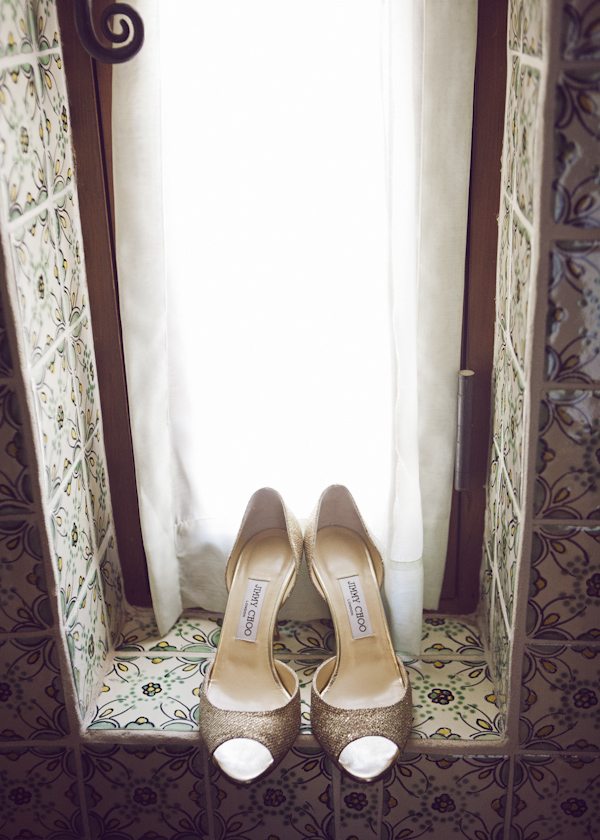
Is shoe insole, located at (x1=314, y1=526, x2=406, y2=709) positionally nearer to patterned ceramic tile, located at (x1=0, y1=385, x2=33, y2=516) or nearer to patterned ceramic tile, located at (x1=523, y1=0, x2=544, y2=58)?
patterned ceramic tile, located at (x1=0, y1=385, x2=33, y2=516)

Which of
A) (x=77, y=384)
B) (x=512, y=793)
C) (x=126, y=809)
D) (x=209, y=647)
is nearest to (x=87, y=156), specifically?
(x=77, y=384)

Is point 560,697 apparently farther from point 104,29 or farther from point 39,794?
point 104,29

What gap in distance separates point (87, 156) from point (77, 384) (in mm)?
357

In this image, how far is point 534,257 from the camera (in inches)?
36.7

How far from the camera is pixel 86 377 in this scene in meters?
1.24

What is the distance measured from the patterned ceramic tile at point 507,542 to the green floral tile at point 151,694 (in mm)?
533

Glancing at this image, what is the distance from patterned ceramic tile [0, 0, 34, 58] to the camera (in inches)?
36.7

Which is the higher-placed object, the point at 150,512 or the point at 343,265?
the point at 343,265

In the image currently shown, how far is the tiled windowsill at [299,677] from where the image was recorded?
1.20 meters

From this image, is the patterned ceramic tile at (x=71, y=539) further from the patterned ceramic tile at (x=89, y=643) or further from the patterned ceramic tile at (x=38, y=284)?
the patterned ceramic tile at (x=38, y=284)

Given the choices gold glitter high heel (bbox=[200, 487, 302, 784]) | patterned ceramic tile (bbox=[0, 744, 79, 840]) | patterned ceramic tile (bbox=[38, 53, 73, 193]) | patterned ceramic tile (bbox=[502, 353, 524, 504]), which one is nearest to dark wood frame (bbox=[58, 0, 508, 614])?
patterned ceramic tile (bbox=[38, 53, 73, 193])

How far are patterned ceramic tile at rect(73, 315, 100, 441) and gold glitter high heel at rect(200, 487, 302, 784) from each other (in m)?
0.31

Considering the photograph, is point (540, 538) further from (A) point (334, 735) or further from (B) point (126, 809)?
(B) point (126, 809)

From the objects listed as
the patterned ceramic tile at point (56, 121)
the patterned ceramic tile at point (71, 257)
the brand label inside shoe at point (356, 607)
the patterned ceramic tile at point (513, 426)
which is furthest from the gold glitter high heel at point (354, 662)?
the patterned ceramic tile at point (56, 121)
